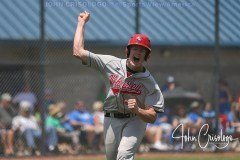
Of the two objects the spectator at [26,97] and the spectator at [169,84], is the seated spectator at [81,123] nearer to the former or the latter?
the spectator at [26,97]

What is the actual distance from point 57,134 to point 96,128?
72cm

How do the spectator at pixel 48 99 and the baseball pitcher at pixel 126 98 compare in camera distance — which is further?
the spectator at pixel 48 99

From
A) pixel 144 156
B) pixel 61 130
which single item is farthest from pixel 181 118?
pixel 61 130

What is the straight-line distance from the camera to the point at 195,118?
13055 mm

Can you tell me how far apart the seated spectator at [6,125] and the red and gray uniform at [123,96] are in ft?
17.5

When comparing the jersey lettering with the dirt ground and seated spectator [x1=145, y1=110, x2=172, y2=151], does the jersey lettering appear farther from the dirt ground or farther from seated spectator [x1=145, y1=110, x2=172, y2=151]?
seated spectator [x1=145, y1=110, x2=172, y2=151]

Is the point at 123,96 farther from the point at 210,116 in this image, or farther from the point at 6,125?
the point at 210,116

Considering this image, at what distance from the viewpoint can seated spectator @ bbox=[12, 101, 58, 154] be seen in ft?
39.4

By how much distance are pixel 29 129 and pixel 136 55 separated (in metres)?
6.03

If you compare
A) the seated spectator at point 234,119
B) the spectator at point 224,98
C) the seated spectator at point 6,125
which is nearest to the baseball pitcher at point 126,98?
the seated spectator at point 6,125

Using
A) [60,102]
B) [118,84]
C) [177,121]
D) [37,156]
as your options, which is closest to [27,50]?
[60,102]

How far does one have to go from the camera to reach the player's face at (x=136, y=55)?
647cm

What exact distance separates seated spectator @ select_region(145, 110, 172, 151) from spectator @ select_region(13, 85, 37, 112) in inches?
83.5

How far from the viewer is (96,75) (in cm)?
1352
